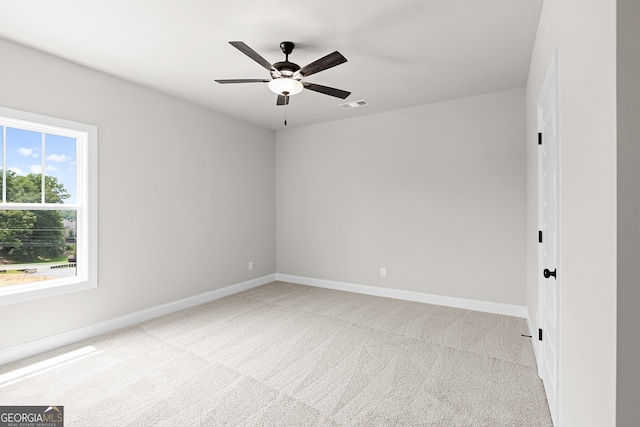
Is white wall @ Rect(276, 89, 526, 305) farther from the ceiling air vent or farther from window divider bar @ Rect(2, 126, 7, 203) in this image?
window divider bar @ Rect(2, 126, 7, 203)

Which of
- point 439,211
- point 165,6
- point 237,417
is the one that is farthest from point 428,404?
point 165,6

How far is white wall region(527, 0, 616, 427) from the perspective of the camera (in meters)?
0.93

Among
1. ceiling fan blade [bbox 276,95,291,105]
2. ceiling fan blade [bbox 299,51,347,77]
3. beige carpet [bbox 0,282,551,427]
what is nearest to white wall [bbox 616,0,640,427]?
beige carpet [bbox 0,282,551,427]

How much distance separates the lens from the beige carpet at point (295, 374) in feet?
6.73

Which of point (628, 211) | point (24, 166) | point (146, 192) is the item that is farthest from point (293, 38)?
point (24, 166)

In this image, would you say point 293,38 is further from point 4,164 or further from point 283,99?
point 4,164

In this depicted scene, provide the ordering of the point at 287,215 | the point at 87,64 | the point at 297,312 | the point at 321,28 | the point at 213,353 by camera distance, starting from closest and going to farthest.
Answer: the point at 321,28, the point at 213,353, the point at 87,64, the point at 297,312, the point at 287,215

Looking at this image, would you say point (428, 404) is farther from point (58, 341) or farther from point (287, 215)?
point (287, 215)

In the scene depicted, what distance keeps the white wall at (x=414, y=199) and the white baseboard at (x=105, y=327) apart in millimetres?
1523

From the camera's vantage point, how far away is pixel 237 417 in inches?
79.7

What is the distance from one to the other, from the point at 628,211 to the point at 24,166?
4.09 m

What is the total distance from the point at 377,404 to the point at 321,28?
2.82 metres

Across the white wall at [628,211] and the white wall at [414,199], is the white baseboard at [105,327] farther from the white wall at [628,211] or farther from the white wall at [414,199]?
the white wall at [628,211]

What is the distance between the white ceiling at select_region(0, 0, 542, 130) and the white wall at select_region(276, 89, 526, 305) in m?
0.67
